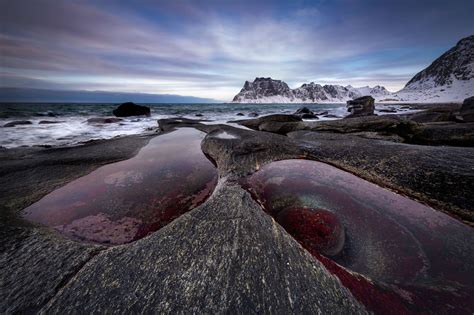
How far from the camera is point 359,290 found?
1987 millimetres

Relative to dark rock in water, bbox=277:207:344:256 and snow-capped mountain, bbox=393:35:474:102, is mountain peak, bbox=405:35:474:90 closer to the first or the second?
snow-capped mountain, bbox=393:35:474:102

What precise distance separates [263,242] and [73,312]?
178 cm

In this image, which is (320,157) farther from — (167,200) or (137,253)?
(137,253)

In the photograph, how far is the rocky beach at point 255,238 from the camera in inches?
72.4

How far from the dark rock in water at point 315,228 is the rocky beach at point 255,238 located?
2cm

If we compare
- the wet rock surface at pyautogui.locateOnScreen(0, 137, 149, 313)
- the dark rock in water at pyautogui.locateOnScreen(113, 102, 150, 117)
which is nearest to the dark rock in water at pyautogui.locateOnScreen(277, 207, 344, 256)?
the wet rock surface at pyautogui.locateOnScreen(0, 137, 149, 313)

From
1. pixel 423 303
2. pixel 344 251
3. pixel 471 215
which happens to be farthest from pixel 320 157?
pixel 423 303

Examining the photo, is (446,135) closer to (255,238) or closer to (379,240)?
(379,240)

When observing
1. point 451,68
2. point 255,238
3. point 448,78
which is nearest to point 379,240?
point 255,238

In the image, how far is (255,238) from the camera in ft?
7.39

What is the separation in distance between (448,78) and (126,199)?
180 metres

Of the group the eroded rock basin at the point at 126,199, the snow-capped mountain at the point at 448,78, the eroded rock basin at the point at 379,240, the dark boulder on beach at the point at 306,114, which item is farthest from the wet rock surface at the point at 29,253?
the snow-capped mountain at the point at 448,78

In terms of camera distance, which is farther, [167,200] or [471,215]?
[167,200]

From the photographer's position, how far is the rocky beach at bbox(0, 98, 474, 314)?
184 cm
